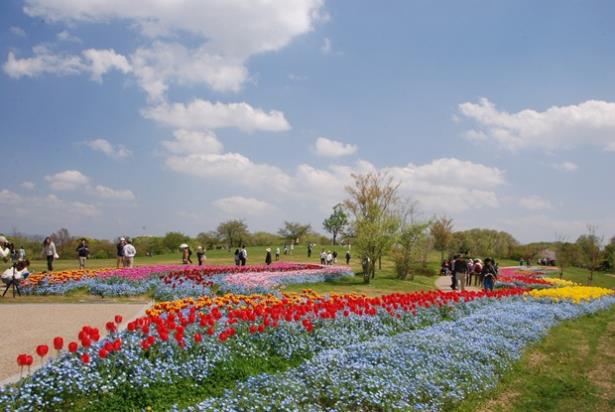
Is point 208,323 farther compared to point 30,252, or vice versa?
point 30,252

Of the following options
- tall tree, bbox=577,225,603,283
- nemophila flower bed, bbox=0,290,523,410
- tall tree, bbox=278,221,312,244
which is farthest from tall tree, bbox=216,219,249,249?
→ nemophila flower bed, bbox=0,290,523,410

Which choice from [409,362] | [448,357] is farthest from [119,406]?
[448,357]

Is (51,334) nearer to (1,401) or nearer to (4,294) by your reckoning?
(1,401)

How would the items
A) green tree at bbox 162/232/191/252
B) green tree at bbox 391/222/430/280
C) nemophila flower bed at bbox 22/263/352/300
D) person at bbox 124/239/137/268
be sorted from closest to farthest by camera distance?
nemophila flower bed at bbox 22/263/352/300 → person at bbox 124/239/137/268 → green tree at bbox 391/222/430/280 → green tree at bbox 162/232/191/252

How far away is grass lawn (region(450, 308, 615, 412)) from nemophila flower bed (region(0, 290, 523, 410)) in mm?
2643

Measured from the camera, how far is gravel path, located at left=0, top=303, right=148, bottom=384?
806 cm

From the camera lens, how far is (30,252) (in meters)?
47.1

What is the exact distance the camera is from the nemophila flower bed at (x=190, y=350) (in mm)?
5407

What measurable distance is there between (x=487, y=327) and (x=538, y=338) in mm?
1363

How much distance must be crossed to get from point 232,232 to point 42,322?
77847 mm

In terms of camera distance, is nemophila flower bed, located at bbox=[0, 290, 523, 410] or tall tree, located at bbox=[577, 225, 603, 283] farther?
tall tree, located at bbox=[577, 225, 603, 283]

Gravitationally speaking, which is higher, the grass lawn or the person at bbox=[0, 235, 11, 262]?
the person at bbox=[0, 235, 11, 262]

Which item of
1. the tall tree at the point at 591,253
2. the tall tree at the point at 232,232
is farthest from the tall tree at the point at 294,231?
the tall tree at the point at 591,253

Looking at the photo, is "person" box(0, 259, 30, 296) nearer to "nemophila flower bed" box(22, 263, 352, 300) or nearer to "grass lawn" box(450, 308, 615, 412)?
"nemophila flower bed" box(22, 263, 352, 300)
